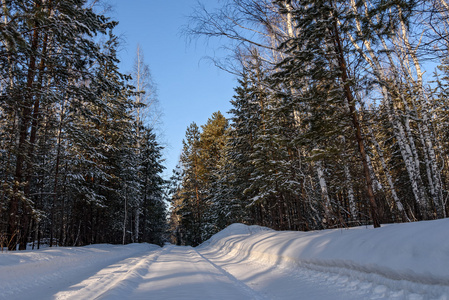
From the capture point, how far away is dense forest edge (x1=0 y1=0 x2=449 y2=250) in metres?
7.95

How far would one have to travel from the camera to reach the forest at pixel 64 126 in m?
8.61

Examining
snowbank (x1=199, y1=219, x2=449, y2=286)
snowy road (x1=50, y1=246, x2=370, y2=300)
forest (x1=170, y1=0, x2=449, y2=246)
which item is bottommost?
snowy road (x1=50, y1=246, x2=370, y2=300)

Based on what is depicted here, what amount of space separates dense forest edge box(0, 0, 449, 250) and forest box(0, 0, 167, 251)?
106 mm

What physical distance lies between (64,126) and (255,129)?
13599mm

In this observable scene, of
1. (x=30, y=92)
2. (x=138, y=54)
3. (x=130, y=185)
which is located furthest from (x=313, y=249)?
(x=138, y=54)

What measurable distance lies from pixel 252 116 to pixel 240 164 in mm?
4783

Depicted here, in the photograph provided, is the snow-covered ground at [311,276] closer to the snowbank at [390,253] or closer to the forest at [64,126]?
the snowbank at [390,253]

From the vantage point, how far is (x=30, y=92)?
8570 millimetres

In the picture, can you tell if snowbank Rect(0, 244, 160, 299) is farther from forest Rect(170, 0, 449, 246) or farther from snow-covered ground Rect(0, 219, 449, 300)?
forest Rect(170, 0, 449, 246)

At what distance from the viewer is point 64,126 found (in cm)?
1248

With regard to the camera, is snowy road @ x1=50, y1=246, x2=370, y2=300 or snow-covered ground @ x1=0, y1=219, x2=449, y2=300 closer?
snow-covered ground @ x1=0, y1=219, x2=449, y2=300

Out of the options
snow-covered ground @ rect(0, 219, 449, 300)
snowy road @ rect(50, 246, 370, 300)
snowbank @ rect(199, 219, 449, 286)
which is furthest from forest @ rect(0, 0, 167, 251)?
snowbank @ rect(199, 219, 449, 286)

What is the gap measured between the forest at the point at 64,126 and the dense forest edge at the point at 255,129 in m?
0.11

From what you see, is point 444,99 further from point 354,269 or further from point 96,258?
point 96,258
